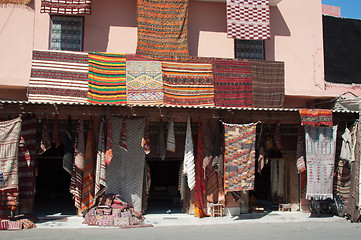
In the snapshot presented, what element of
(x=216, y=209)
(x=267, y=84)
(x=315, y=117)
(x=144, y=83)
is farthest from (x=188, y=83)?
(x=216, y=209)

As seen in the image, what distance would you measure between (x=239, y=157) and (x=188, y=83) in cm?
242

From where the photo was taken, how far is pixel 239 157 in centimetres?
900

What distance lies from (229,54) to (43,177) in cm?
867

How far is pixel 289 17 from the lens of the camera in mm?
11062

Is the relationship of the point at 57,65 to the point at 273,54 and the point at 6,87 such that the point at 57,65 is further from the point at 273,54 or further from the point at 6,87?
the point at 273,54

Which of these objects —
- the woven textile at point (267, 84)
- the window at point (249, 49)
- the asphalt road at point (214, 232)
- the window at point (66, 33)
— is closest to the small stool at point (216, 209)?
the asphalt road at point (214, 232)

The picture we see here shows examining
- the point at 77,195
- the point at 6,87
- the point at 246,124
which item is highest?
the point at 6,87

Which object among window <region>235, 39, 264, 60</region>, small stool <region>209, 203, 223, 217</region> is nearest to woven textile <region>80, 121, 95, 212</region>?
small stool <region>209, 203, 223, 217</region>

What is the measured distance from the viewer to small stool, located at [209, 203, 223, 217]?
961 centimetres

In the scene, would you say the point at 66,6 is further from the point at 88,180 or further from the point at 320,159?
the point at 320,159

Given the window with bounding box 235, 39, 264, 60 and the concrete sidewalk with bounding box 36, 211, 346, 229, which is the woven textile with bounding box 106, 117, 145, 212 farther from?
the window with bounding box 235, 39, 264, 60

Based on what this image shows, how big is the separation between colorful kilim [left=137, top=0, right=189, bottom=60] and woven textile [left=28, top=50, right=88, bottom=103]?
1696 millimetres

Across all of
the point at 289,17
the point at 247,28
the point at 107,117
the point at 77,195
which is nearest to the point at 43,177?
the point at 77,195

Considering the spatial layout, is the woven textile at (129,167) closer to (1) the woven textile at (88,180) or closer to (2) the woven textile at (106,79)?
(1) the woven textile at (88,180)
